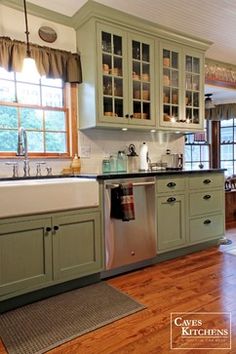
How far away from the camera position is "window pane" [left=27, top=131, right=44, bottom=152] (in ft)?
9.29

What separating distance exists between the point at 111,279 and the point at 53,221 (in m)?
0.82

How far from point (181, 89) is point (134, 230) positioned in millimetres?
1866

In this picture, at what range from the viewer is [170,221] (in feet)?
9.59

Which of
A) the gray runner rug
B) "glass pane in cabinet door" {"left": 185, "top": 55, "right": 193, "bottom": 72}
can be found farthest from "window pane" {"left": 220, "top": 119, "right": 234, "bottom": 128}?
the gray runner rug

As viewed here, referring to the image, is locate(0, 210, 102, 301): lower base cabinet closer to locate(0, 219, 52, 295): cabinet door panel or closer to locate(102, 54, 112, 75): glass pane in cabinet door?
locate(0, 219, 52, 295): cabinet door panel

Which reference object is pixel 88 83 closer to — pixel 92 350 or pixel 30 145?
pixel 30 145

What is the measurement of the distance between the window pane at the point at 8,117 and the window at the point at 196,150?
133 inches

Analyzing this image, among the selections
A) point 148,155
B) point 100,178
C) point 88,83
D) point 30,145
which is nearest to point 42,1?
point 88,83

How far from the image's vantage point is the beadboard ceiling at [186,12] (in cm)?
266

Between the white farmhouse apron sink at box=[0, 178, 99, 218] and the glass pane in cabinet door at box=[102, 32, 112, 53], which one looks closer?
the white farmhouse apron sink at box=[0, 178, 99, 218]

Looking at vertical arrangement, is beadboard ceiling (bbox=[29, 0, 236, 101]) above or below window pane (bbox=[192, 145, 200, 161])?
above

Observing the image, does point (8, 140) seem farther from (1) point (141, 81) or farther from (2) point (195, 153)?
(2) point (195, 153)

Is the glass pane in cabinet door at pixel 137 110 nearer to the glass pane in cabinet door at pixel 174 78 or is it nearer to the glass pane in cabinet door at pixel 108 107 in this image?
the glass pane in cabinet door at pixel 108 107

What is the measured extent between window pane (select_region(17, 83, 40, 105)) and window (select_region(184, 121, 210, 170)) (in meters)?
3.18
